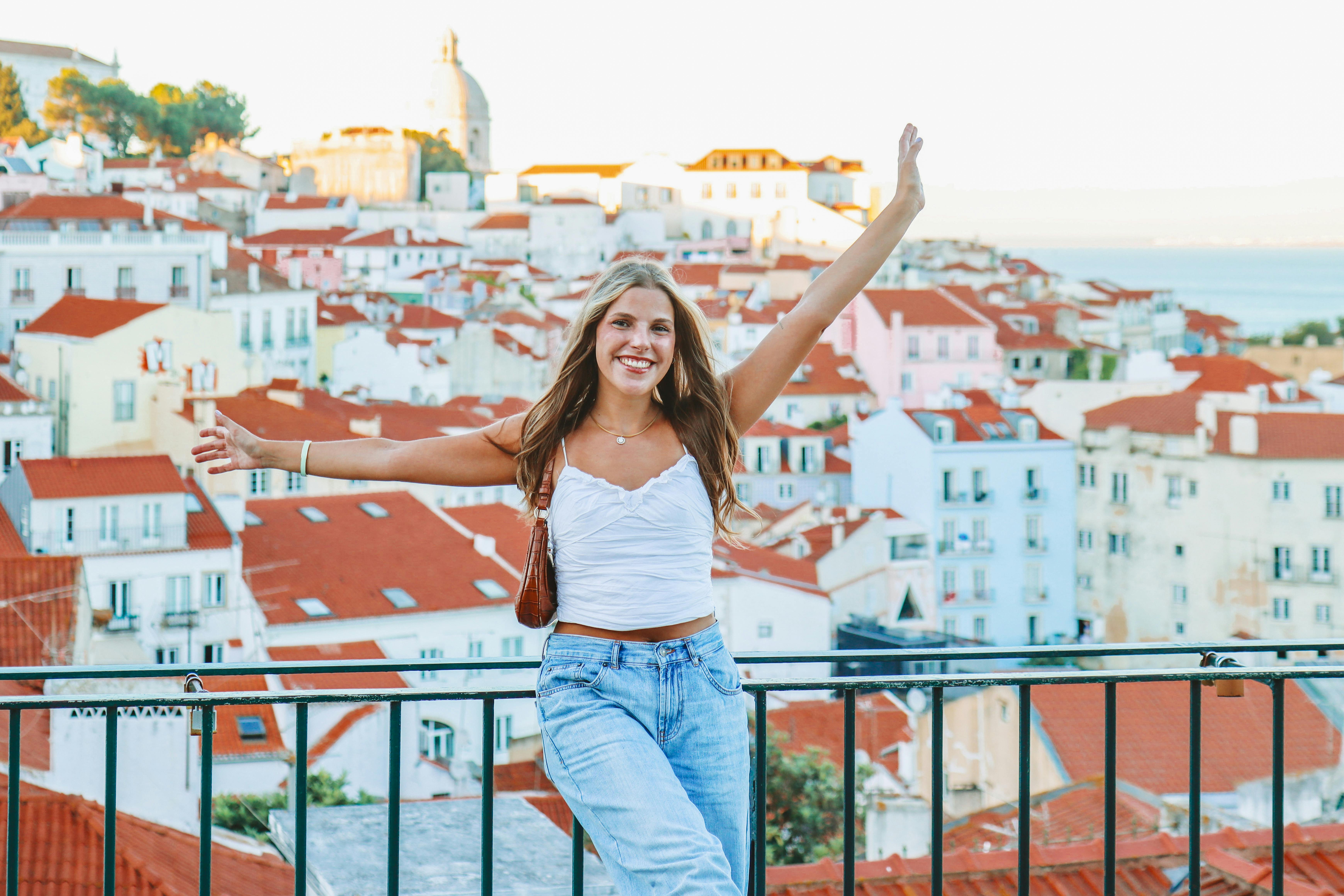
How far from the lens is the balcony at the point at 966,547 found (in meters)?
31.3

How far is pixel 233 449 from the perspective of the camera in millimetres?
2143

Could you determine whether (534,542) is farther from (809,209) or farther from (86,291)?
(809,209)

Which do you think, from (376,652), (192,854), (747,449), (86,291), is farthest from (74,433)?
(192,854)

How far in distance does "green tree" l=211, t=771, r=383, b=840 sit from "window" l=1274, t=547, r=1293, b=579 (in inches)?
780

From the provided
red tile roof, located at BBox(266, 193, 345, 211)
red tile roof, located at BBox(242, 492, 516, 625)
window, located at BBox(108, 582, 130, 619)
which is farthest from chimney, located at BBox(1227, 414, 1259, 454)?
red tile roof, located at BBox(266, 193, 345, 211)

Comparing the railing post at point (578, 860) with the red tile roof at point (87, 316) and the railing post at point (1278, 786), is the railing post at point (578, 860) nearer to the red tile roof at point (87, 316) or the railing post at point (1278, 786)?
the railing post at point (1278, 786)

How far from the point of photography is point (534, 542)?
79.2 inches

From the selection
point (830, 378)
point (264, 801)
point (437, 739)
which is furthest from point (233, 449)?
point (830, 378)

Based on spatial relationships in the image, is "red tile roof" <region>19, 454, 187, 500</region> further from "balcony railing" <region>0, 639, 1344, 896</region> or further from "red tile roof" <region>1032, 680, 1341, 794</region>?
"balcony railing" <region>0, 639, 1344, 896</region>

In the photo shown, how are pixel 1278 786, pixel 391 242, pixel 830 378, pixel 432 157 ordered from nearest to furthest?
pixel 1278 786, pixel 830 378, pixel 391 242, pixel 432 157

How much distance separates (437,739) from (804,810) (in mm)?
5735

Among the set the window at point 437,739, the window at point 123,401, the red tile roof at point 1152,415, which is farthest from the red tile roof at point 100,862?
the red tile roof at point 1152,415

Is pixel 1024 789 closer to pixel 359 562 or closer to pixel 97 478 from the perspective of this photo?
pixel 97 478

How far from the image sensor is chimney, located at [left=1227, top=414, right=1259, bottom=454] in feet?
97.2
